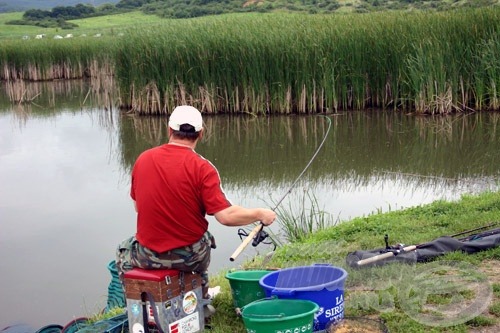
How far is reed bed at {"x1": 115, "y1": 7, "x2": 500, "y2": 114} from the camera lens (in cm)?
1336

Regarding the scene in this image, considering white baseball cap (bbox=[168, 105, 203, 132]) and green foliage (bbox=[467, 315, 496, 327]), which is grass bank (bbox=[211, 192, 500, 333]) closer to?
green foliage (bbox=[467, 315, 496, 327])

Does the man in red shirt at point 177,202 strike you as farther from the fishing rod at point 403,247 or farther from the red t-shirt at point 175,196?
the fishing rod at point 403,247

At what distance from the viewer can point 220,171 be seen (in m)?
10.4

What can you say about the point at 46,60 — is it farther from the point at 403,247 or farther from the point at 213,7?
the point at 213,7

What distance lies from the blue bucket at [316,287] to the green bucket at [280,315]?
7 centimetres

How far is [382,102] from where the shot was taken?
47.4ft

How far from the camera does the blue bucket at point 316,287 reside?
383 cm

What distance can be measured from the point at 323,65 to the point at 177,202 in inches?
414

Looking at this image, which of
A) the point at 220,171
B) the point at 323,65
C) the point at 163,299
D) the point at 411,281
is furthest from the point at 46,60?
the point at 163,299

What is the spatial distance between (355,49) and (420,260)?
9771 millimetres

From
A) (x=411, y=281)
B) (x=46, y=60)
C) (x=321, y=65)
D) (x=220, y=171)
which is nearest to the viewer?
(x=411, y=281)

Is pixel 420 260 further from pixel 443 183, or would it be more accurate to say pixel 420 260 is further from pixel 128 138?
pixel 128 138

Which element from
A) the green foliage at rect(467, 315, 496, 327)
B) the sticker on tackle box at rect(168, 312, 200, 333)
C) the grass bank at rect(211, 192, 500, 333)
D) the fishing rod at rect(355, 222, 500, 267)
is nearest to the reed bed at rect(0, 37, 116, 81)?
the grass bank at rect(211, 192, 500, 333)

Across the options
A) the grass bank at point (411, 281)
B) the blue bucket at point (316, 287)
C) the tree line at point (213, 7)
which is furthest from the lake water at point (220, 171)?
the tree line at point (213, 7)
